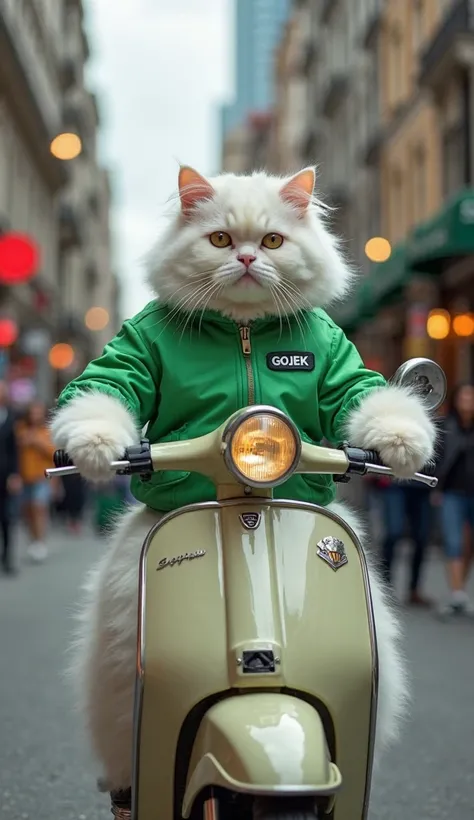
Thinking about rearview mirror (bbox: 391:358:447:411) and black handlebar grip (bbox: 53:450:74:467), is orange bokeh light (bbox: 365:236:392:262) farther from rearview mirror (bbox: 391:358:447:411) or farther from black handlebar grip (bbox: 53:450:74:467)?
black handlebar grip (bbox: 53:450:74:467)

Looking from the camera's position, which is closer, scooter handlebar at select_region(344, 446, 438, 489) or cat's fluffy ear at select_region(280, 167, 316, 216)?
scooter handlebar at select_region(344, 446, 438, 489)

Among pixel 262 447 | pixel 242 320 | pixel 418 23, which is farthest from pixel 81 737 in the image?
pixel 418 23

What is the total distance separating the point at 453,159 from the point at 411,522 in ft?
40.8

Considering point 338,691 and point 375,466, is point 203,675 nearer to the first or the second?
point 338,691

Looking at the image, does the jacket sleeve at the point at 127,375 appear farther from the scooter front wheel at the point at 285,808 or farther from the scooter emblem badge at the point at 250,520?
the scooter front wheel at the point at 285,808

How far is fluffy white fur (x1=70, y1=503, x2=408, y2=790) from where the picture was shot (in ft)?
9.86

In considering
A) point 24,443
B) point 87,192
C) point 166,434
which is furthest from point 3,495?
point 87,192

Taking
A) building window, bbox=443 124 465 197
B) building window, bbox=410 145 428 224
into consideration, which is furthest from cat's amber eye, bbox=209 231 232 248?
building window, bbox=410 145 428 224

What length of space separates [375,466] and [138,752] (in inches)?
32.6

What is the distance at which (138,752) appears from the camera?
9.07 feet

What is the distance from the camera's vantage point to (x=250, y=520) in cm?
282

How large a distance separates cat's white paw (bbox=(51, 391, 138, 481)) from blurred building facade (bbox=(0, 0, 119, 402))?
71.7 ft

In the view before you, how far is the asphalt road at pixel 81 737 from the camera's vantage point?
4.52 metres

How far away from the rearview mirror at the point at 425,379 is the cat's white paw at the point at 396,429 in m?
0.03
